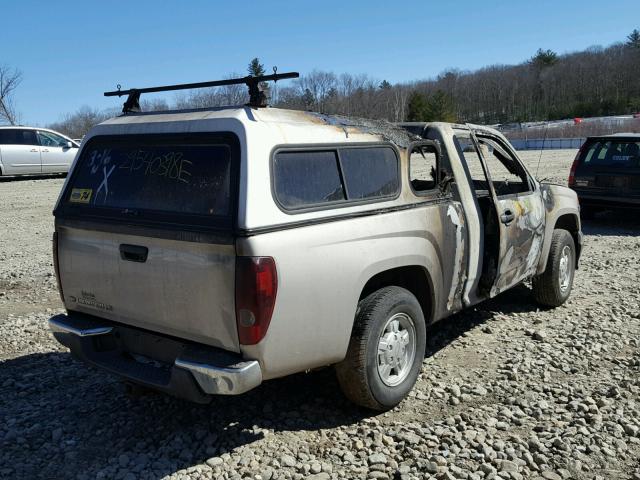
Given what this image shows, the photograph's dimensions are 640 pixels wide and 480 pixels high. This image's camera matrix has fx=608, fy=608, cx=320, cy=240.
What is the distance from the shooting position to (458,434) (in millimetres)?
3768

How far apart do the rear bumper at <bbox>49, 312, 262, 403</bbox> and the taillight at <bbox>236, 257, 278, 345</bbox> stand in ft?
0.60

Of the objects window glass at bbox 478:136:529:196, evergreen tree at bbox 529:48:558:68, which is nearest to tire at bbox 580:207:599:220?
window glass at bbox 478:136:529:196

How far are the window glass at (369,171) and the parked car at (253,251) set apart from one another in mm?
11

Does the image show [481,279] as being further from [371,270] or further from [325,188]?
[325,188]

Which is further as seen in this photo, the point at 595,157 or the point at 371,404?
the point at 595,157

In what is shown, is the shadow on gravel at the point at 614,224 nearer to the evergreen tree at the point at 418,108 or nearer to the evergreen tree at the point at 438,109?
the evergreen tree at the point at 438,109

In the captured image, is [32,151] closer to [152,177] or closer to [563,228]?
[563,228]

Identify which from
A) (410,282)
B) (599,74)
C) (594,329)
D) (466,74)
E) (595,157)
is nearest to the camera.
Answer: (410,282)

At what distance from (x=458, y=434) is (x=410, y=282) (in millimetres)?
1115

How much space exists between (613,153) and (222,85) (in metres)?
9.09

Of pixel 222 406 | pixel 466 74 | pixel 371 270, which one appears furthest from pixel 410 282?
pixel 466 74

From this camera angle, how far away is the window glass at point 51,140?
1938cm

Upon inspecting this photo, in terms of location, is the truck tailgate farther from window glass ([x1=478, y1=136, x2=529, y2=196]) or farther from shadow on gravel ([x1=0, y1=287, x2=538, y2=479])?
window glass ([x1=478, y1=136, x2=529, y2=196])

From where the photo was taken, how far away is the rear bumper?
319 cm
